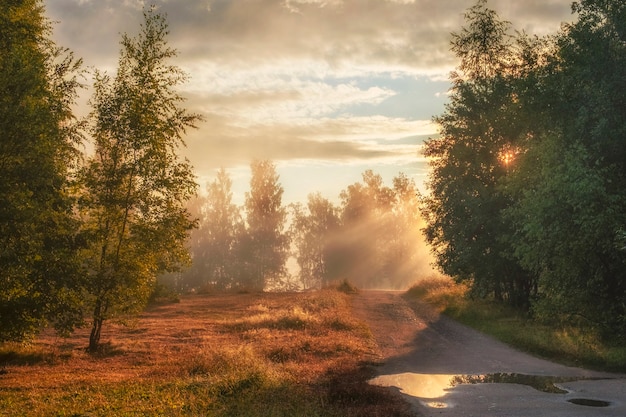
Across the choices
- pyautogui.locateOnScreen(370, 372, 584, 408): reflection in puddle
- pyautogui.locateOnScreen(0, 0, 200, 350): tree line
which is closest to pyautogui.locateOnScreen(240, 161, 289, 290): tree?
pyautogui.locateOnScreen(0, 0, 200, 350): tree line

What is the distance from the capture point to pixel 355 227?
117 meters

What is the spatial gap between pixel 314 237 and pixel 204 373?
368 feet

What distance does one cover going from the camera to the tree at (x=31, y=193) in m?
15.3

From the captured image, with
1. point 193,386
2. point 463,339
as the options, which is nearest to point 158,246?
point 193,386

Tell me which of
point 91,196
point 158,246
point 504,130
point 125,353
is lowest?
point 125,353

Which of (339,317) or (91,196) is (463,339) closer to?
(339,317)

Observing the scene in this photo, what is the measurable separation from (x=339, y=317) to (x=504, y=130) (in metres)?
16.2

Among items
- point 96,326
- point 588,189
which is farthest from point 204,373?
point 588,189

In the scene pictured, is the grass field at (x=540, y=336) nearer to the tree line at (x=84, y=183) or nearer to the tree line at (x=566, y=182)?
the tree line at (x=566, y=182)

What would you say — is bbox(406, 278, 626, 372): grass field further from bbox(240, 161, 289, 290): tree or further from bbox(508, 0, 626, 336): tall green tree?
bbox(240, 161, 289, 290): tree

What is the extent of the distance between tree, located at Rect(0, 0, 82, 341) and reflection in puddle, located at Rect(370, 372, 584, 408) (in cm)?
1119

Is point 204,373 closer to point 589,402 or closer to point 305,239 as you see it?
point 589,402

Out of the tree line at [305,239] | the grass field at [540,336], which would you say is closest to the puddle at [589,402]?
the grass field at [540,336]

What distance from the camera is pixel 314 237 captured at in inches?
5074
